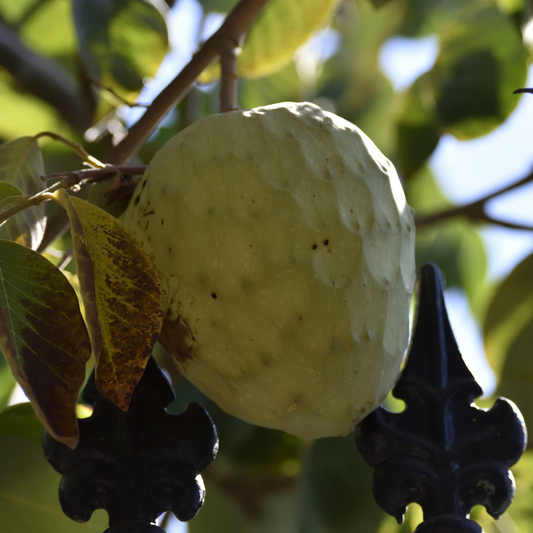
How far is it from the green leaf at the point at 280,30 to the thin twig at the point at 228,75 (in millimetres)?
524

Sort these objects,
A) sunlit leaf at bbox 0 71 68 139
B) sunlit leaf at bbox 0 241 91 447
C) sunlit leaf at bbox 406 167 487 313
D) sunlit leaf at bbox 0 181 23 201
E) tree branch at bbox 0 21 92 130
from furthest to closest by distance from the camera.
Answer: sunlit leaf at bbox 406 167 487 313 → sunlit leaf at bbox 0 71 68 139 → tree branch at bbox 0 21 92 130 → sunlit leaf at bbox 0 181 23 201 → sunlit leaf at bbox 0 241 91 447

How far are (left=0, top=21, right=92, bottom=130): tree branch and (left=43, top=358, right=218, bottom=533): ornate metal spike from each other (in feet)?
3.32

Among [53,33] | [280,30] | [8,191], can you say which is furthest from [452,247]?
[8,191]

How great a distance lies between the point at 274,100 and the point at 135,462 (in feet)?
4.17

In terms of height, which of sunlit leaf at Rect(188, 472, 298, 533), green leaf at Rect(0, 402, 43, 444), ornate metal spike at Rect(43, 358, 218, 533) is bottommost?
sunlit leaf at Rect(188, 472, 298, 533)

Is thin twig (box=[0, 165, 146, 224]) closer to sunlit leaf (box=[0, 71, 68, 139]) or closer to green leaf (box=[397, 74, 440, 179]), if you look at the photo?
green leaf (box=[397, 74, 440, 179])

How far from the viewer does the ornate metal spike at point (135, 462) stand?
525mm

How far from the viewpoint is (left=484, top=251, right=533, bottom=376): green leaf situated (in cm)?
120

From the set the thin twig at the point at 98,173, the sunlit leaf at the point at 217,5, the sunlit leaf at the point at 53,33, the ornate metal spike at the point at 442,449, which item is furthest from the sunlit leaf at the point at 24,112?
the ornate metal spike at the point at 442,449

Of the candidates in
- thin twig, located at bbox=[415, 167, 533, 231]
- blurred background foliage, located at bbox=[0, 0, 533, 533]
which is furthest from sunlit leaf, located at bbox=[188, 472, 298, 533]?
thin twig, located at bbox=[415, 167, 533, 231]

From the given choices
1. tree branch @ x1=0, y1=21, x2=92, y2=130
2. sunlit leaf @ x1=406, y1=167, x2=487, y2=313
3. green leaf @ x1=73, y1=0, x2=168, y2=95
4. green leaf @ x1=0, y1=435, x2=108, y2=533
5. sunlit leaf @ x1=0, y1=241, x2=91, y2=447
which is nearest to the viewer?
sunlit leaf @ x1=0, y1=241, x2=91, y2=447

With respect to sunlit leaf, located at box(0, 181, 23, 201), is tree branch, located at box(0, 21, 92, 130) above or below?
below

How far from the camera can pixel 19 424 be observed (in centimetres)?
67

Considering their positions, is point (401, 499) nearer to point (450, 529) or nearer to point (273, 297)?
point (450, 529)
